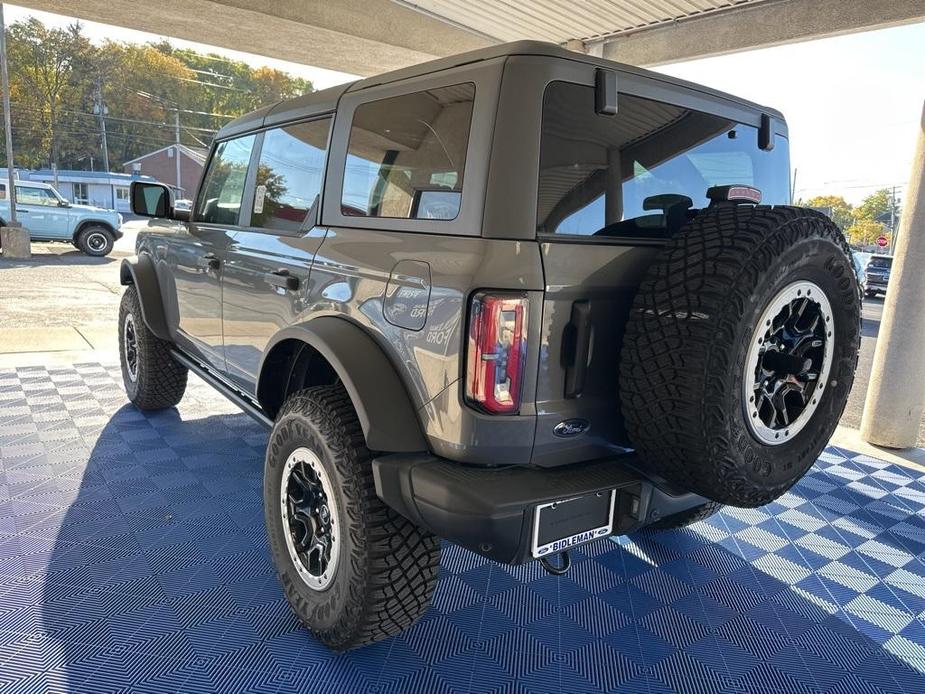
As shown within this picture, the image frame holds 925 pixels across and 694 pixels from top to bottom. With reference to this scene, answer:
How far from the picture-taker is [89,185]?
1941 inches

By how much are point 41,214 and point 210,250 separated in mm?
16202

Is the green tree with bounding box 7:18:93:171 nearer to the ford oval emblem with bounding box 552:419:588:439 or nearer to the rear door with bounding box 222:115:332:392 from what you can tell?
the rear door with bounding box 222:115:332:392

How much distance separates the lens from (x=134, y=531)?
9.77 ft

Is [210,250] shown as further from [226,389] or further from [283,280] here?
[283,280]

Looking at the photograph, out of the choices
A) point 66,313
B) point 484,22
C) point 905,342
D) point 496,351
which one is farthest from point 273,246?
point 66,313

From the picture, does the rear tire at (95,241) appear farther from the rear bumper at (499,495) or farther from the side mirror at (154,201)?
the rear bumper at (499,495)

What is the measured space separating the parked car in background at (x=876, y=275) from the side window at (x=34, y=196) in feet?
73.1

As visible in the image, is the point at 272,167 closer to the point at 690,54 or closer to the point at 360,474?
the point at 360,474

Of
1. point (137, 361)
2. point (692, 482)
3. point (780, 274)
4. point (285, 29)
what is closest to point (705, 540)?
point (692, 482)

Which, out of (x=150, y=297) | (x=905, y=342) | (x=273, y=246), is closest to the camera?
(x=273, y=246)

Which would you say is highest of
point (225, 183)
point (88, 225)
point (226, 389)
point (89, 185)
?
point (89, 185)

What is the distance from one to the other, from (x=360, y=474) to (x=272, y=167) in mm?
1648

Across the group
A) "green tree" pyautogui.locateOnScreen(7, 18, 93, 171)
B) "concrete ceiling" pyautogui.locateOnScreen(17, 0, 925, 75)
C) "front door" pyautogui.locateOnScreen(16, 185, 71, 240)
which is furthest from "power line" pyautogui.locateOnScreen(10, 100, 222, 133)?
"concrete ceiling" pyautogui.locateOnScreen(17, 0, 925, 75)

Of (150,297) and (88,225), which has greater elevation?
(88,225)
